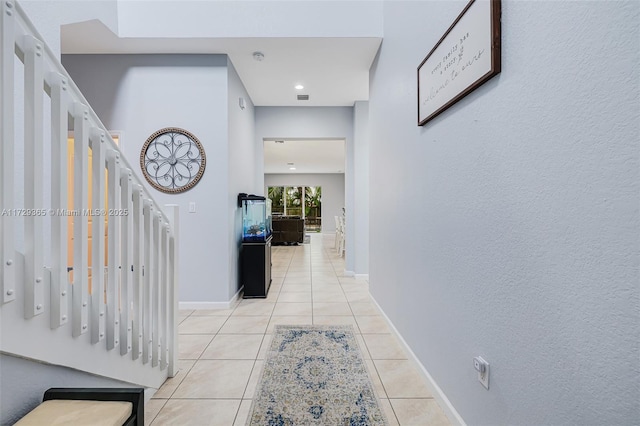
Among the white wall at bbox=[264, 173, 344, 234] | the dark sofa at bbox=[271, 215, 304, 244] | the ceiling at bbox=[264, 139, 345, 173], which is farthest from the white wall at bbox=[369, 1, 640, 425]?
the white wall at bbox=[264, 173, 344, 234]

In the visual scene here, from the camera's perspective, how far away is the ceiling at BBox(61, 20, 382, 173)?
3098 mm

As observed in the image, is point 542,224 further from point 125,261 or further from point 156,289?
point 156,289

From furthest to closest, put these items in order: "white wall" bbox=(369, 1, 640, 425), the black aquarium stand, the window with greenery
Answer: the window with greenery, the black aquarium stand, "white wall" bbox=(369, 1, 640, 425)

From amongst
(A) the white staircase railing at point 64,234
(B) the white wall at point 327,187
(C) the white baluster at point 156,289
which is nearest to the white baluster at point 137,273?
(A) the white staircase railing at point 64,234

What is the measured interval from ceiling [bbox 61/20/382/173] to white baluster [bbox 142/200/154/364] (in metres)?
2.21

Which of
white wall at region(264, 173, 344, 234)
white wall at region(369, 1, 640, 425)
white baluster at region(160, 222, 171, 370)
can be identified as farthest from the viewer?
white wall at region(264, 173, 344, 234)

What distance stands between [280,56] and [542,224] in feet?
10.5

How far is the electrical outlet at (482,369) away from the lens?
1.30 metres

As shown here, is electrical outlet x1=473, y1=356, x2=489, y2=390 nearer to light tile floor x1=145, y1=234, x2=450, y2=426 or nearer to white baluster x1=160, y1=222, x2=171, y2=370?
light tile floor x1=145, y1=234, x2=450, y2=426

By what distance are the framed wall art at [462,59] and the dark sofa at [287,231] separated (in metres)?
7.96

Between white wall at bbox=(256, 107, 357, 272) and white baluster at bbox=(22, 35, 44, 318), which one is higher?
white wall at bbox=(256, 107, 357, 272)

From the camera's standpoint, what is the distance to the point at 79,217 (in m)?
1.21

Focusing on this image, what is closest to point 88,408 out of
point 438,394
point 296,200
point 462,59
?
point 438,394

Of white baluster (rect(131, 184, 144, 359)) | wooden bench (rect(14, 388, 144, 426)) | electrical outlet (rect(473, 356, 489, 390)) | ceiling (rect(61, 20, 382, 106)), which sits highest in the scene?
ceiling (rect(61, 20, 382, 106))
